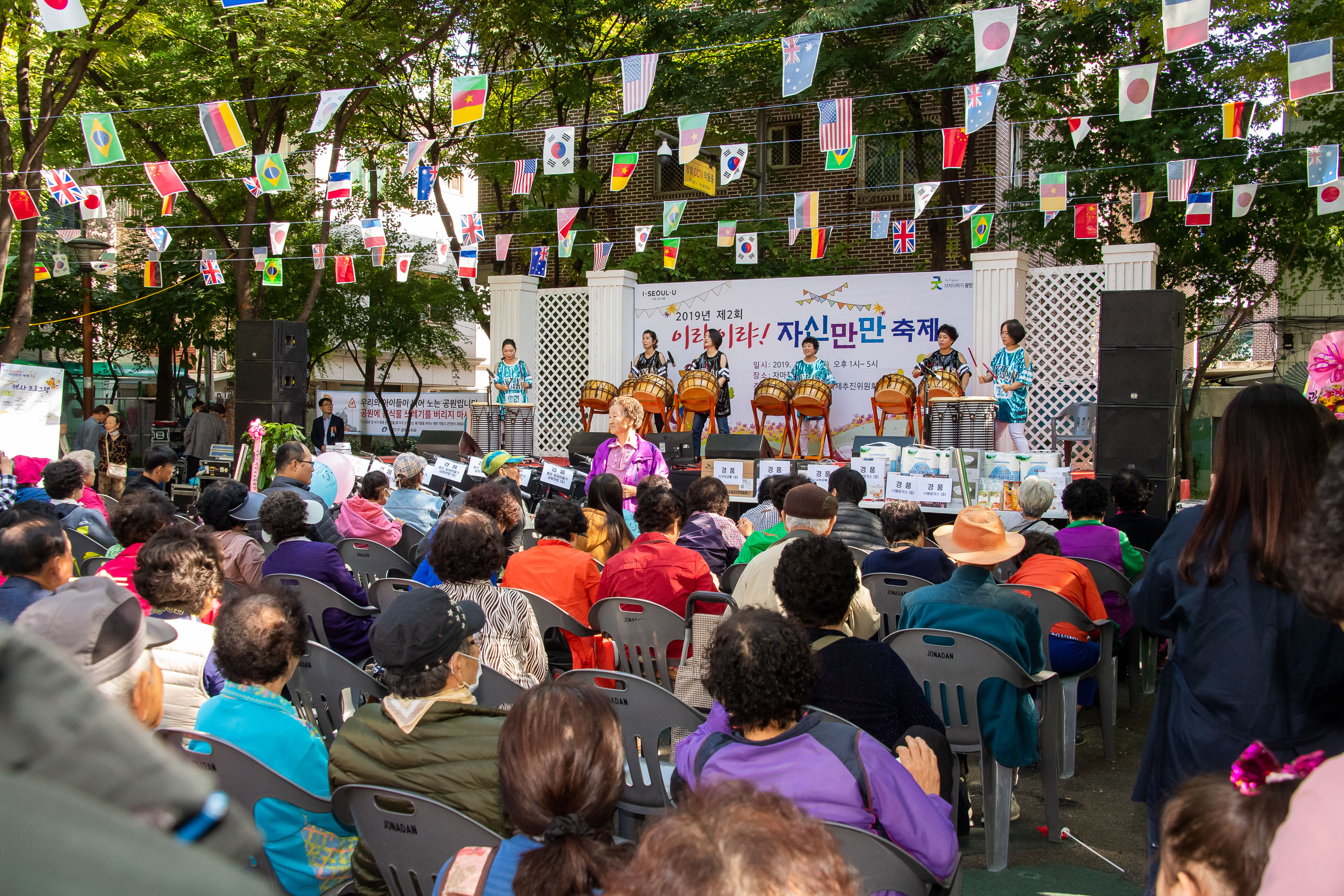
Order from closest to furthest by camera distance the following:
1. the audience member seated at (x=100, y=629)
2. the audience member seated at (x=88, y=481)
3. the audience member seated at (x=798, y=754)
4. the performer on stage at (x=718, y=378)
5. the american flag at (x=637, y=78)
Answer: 1. the audience member seated at (x=100, y=629)
2. the audience member seated at (x=798, y=754)
3. the audience member seated at (x=88, y=481)
4. the american flag at (x=637, y=78)
5. the performer on stage at (x=718, y=378)

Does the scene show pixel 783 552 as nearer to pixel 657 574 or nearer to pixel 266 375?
pixel 657 574

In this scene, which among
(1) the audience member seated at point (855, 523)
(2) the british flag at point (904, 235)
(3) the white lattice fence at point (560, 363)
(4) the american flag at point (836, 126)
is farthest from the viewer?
(3) the white lattice fence at point (560, 363)

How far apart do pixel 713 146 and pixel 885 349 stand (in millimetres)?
6502

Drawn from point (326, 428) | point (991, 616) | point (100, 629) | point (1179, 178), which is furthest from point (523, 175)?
point (100, 629)

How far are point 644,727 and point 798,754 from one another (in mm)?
→ 902

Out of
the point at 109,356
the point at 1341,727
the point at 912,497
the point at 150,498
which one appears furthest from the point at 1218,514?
the point at 109,356

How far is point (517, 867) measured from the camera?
159 centimetres

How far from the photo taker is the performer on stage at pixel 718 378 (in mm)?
12344

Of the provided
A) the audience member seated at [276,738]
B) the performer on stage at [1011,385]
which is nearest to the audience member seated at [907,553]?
the audience member seated at [276,738]

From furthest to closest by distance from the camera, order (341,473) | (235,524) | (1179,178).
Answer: (1179,178), (341,473), (235,524)

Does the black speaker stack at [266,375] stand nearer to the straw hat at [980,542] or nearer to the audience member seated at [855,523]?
the audience member seated at [855,523]

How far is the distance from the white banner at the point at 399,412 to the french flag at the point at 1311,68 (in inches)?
543

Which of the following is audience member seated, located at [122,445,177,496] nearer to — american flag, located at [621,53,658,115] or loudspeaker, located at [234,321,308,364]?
loudspeaker, located at [234,321,308,364]

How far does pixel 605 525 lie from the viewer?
5176 millimetres
